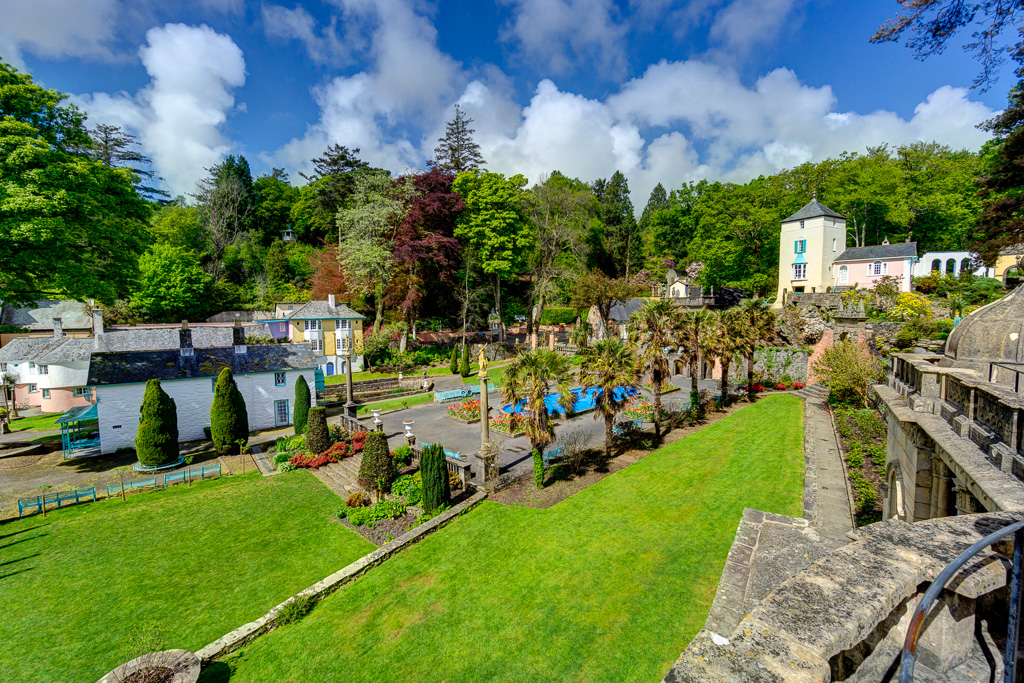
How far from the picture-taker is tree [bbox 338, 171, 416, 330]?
42.6 meters

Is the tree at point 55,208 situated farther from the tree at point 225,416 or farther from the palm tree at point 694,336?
the palm tree at point 694,336

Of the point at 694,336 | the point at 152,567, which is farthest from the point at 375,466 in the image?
the point at 694,336

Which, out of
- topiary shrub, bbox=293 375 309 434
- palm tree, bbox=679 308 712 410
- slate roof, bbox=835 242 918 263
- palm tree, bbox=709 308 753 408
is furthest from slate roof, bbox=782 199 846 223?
topiary shrub, bbox=293 375 309 434

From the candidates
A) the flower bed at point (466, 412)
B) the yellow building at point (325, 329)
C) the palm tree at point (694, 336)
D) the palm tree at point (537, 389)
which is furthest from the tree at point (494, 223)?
the palm tree at point (537, 389)

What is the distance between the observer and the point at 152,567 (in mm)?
12562

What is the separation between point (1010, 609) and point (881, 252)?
4850cm

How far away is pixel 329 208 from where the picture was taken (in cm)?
5978

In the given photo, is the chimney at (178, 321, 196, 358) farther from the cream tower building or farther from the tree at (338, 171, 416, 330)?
the cream tower building

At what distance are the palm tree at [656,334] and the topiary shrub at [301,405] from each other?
19.6 metres

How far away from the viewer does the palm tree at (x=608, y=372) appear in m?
19.0

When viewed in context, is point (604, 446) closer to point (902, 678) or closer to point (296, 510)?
point (296, 510)

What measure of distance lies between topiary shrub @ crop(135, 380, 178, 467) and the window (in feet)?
24.4

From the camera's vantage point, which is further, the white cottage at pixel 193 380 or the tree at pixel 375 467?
the white cottage at pixel 193 380

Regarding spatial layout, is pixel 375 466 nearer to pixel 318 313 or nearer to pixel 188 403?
pixel 188 403
